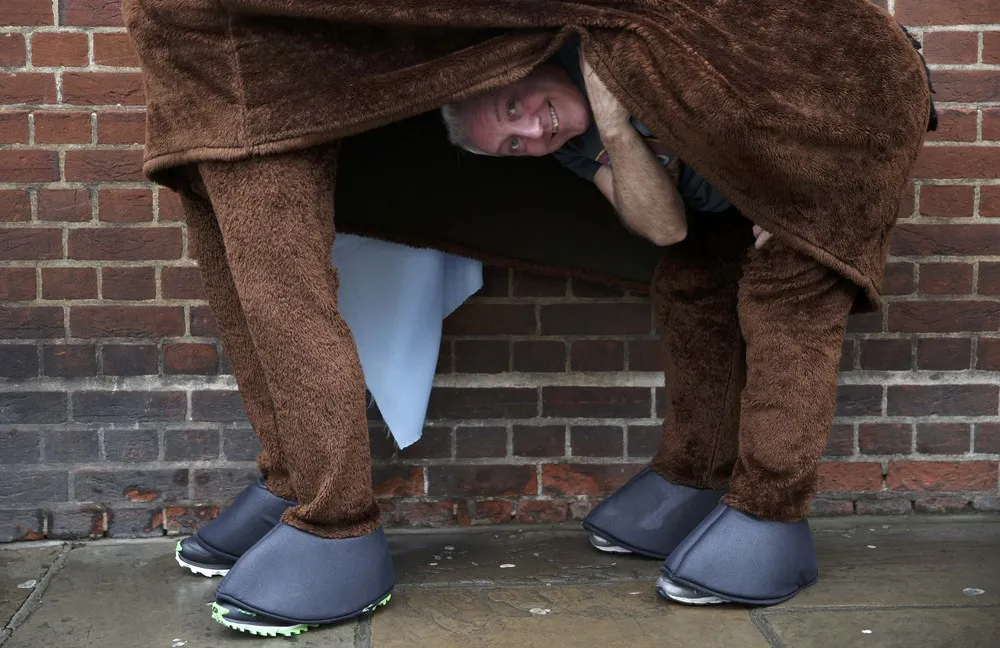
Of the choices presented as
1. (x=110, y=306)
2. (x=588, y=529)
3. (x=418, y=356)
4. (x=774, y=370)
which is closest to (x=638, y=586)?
(x=588, y=529)

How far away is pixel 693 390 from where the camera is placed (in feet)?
8.53

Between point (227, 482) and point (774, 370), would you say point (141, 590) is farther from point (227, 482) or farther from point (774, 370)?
point (774, 370)

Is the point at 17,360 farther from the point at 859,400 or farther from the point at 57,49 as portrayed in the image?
the point at 859,400

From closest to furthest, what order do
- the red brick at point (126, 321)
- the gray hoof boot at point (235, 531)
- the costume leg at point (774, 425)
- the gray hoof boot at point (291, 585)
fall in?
1. the gray hoof boot at point (291, 585)
2. the costume leg at point (774, 425)
3. the gray hoof boot at point (235, 531)
4. the red brick at point (126, 321)

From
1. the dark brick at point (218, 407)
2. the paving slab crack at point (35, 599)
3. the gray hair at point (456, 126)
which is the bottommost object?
the paving slab crack at point (35, 599)

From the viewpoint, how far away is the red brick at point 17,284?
2791 mm

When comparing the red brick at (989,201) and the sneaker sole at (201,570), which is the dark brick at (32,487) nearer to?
the sneaker sole at (201,570)

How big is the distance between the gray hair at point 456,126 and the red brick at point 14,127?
1.07m

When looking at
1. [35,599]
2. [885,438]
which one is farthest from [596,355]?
[35,599]

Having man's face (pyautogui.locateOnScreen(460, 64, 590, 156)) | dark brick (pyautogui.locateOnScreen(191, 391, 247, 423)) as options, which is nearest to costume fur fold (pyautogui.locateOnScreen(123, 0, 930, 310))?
man's face (pyautogui.locateOnScreen(460, 64, 590, 156))

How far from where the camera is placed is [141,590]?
2.46 m

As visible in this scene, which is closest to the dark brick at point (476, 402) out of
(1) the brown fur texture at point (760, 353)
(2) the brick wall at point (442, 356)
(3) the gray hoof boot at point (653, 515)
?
(2) the brick wall at point (442, 356)

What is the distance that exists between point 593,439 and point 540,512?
0.24m

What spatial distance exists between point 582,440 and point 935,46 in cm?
134
